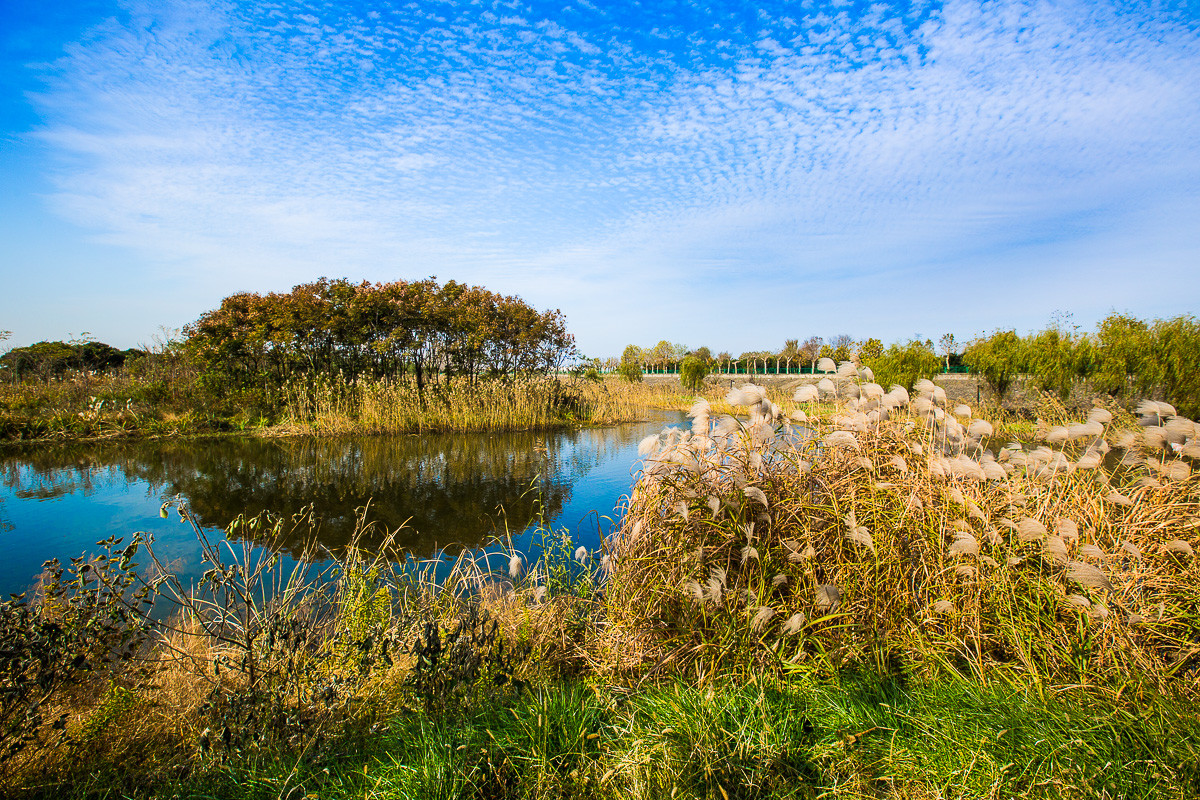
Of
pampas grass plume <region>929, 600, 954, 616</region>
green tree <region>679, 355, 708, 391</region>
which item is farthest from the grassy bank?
green tree <region>679, 355, 708, 391</region>

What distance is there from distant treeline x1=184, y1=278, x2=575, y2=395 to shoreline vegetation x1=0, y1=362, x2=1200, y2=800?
12164mm

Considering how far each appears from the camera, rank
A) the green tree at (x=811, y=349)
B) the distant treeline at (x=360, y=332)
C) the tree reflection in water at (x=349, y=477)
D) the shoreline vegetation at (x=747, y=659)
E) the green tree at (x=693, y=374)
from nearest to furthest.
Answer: the shoreline vegetation at (x=747, y=659) < the tree reflection in water at (x=349, y=477) < the distant treeline at (x=360, y=332) < the green tree at (x=693, y=374) < the green tree at (x=811, y=349)

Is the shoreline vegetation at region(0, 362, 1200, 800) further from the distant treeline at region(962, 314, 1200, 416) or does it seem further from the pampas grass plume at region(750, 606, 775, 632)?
the distant treeline at region(962, 314, 1200, 416)

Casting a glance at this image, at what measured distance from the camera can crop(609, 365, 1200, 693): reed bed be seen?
7.66 feet

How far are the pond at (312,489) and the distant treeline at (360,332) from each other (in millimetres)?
3467

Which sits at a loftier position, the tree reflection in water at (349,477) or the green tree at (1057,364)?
the green tree at (1057,364)

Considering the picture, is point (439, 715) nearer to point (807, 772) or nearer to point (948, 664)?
point (807, 772)

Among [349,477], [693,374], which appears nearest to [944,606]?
[349,477]

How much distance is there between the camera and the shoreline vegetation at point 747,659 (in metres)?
1.81

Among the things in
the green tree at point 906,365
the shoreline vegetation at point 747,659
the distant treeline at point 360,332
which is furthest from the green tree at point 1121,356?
the distant treeline at point 360,332

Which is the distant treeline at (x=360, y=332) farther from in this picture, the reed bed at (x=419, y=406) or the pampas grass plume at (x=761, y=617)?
the pampas grass plume at (x=761, y=617)

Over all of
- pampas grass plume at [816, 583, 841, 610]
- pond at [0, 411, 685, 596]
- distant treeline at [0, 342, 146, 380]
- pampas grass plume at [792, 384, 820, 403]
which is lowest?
pond at [0, 411, 685, 596]

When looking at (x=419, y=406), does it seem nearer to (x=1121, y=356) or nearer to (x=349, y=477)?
(x=349, y=477)

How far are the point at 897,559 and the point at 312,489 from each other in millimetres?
7404
